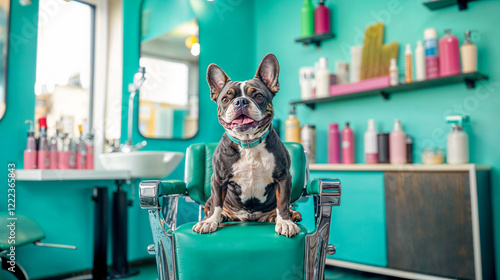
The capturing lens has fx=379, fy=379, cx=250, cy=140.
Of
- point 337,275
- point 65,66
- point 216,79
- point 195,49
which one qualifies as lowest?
point 337,275

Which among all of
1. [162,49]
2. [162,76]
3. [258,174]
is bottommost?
[258,174]

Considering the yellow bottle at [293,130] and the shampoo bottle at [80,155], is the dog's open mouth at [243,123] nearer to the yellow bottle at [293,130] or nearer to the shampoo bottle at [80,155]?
the shampoo bottle at [80,155]

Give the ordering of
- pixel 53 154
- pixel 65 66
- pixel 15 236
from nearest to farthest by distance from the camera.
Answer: pixel 15 236 < pixel 53 154 < pixel 65 66

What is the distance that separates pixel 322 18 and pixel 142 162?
1628mm

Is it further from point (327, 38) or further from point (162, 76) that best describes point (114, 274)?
point (327, 38)

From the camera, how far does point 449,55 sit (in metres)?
2.10

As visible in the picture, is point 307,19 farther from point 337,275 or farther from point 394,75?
point 337,275

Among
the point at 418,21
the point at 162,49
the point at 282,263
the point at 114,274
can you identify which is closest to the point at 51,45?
the point at 162,49

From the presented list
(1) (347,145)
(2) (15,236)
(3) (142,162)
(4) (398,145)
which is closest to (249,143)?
(3) (142,162)

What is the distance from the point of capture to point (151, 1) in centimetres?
274

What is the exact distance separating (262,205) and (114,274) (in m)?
1.38

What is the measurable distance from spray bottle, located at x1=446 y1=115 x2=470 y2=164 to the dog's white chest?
4.29 ft

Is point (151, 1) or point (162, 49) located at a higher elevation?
point (151, 1)

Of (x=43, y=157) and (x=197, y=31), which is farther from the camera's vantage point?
(x=197, y=31)
